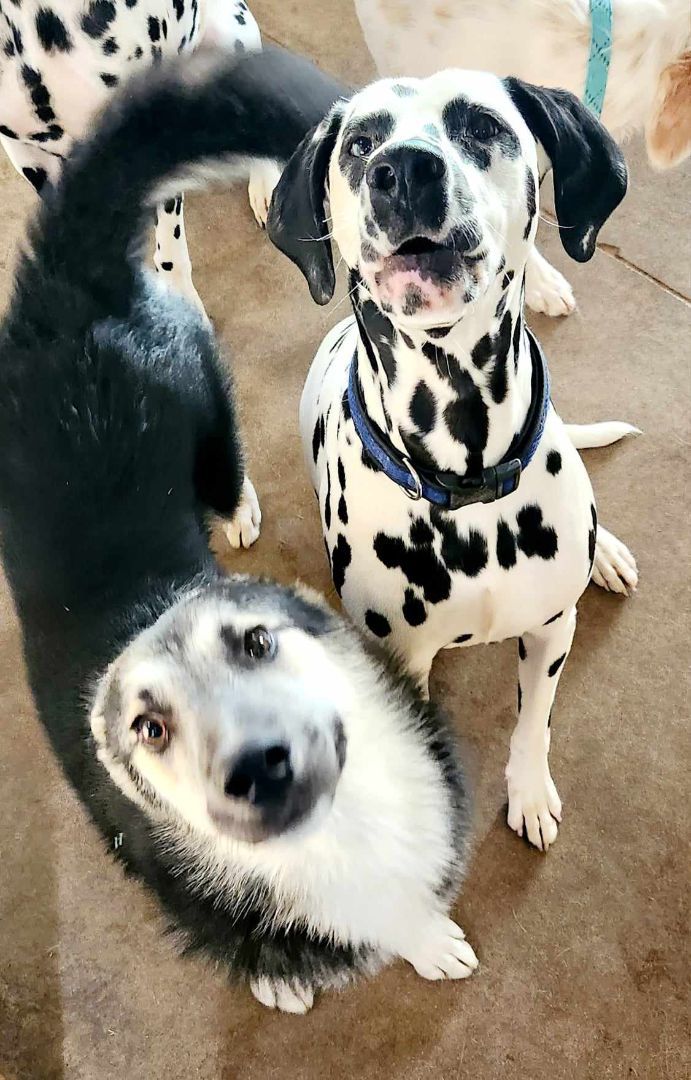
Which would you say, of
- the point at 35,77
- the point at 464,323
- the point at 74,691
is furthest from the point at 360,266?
the point at 35,77

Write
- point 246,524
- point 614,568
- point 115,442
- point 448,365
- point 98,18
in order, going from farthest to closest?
point 246,524 → point 614,568 → point 98,18 → point 115,442 → point 448,365

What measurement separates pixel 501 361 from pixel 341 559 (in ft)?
1.44

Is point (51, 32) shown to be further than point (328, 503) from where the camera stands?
Yes

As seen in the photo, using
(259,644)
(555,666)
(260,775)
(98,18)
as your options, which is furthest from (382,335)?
(98,18)

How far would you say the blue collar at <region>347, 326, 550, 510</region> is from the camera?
122 cm

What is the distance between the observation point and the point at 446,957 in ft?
5.27

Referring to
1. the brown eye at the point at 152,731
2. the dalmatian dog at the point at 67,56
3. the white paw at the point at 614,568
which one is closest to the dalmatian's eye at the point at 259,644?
the brown eye at the point at 152,731

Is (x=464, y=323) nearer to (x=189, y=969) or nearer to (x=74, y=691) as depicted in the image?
(x=74, y=691)

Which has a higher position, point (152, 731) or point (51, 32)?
point (51, 32)

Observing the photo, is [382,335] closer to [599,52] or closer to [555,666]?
[555,666]

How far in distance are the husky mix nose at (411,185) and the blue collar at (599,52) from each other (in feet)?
3.50

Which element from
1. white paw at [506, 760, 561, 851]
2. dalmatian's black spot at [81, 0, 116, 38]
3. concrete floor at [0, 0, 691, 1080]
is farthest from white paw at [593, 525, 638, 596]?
dalmatian's black spot at [81, 0, 116, 38]

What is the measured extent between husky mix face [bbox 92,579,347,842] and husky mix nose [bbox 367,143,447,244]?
50cm

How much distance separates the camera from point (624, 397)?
2.23 metres
